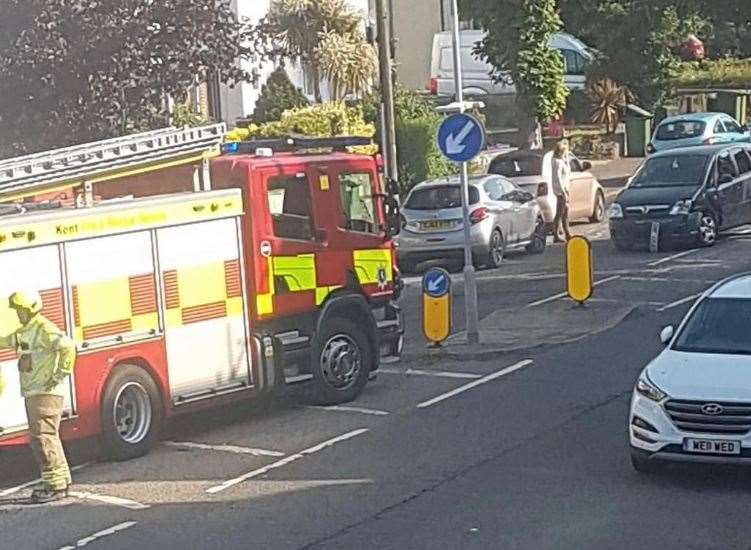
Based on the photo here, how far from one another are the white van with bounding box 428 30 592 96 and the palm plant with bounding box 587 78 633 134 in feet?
4.52

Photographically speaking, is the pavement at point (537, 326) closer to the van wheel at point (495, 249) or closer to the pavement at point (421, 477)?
the pavement at point (421, 477)

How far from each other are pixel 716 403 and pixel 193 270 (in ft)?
17.3

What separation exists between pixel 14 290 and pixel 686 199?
53.8 feet

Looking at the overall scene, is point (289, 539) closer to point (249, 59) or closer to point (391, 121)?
point (249, 59)

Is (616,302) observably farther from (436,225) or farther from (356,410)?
(356,410)

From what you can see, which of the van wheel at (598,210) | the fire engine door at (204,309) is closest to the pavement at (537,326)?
the fire engine door at (204,309)

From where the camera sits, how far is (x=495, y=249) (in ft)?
90.5

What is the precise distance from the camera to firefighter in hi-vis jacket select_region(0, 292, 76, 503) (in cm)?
1279

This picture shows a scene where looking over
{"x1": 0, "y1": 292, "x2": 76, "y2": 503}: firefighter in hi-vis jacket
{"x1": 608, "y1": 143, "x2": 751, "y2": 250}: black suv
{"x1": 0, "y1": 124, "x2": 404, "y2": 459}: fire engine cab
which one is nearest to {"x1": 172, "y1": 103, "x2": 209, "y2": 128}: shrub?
{"x1": 608, "y1": 143, "x2": 751, "y2": 250}: black suv

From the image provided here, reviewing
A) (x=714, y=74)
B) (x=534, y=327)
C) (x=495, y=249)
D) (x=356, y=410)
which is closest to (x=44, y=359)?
(x=356, y=410)

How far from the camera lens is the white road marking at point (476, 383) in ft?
53.7

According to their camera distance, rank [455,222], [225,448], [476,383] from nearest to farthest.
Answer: [225,448], [476,383], [455,222]

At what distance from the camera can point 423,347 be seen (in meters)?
19.9

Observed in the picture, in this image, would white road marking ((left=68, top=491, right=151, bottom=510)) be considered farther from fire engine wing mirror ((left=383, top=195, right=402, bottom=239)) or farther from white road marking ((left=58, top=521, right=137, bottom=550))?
Answer: fire engine wing mirror ((left=383, top=195, right=402, bottom=239))
